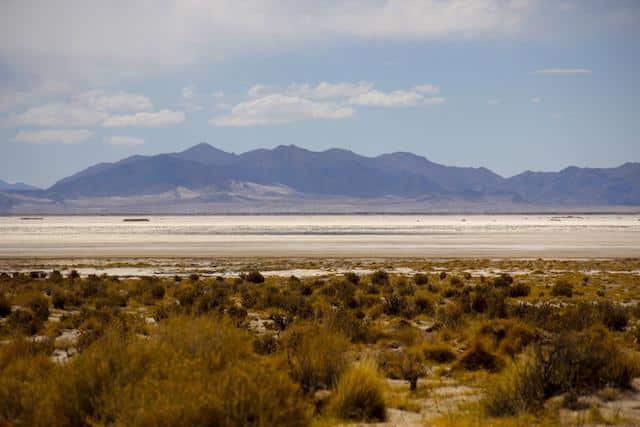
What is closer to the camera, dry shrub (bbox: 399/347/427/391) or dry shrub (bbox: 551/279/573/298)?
dry shrub (bbox: 399/347/427/391)

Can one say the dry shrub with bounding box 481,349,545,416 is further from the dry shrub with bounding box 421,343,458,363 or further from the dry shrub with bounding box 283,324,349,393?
the dry shrub with bounding box 421,343,458,363

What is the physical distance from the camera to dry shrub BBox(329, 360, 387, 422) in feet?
26.5

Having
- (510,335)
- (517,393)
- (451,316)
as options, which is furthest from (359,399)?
(451,316)

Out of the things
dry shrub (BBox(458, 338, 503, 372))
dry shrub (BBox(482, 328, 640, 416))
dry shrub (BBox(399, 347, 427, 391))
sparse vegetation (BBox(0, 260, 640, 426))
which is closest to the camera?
sparse vegetation (BBox(0, 260, 640, 426))

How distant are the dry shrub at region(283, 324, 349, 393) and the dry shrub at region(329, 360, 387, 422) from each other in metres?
0.50

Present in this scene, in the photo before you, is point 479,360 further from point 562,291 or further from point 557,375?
point 562,291

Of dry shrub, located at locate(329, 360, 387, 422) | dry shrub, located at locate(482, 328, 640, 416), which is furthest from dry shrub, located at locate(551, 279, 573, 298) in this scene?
dry shrub, located at locate(329, 360, 387, 422)

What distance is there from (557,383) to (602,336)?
188 inches

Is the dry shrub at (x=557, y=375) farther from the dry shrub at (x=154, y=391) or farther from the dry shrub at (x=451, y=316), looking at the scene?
the dry shrub at (x=451, y=316)

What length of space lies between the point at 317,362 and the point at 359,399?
117cm

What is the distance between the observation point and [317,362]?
9.31m

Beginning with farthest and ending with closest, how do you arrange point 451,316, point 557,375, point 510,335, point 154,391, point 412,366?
point 451,316
point 510,335
point 412,366
point 557,375
point 154,391

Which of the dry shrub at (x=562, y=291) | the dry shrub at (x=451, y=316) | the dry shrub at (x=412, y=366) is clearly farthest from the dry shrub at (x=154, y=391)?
the dry shrub at (x=562, y=291)

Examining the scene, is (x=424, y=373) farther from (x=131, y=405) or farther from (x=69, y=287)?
(x=69, y=287)
